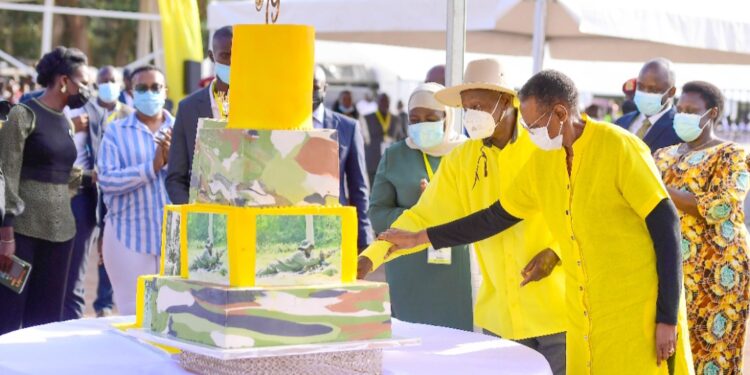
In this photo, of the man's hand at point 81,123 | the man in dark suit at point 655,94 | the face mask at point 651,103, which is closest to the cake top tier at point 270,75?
the man in dark suit at point 655,94

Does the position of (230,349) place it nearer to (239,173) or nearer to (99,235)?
(239,173)

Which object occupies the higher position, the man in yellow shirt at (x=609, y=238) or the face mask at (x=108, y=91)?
the face mask at (x=108, y=91)

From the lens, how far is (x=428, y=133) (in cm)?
608

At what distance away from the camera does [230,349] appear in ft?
10.7

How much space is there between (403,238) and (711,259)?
7.73 feet

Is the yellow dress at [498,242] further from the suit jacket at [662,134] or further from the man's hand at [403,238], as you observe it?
the suit jacket at [662,134]

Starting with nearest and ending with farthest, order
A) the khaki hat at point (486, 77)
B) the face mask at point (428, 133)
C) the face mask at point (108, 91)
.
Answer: the khaki hat at point (486, 77) → the face mask at point (428, 133) → the face mask at point (108, 91)

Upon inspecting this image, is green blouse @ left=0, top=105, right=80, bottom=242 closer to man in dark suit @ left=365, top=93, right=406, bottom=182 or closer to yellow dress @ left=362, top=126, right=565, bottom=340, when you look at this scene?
yellow dress @ left=362, top=126, right=565, bottom=340

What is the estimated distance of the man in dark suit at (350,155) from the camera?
252 inches

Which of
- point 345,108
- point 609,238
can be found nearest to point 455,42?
point 609,238

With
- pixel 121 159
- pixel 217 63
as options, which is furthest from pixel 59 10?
pixel 217 63

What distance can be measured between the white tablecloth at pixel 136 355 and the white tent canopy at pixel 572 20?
5054mm

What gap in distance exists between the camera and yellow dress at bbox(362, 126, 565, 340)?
16.1ft

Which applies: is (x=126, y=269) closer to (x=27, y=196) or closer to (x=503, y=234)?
(x=27, y=196)
